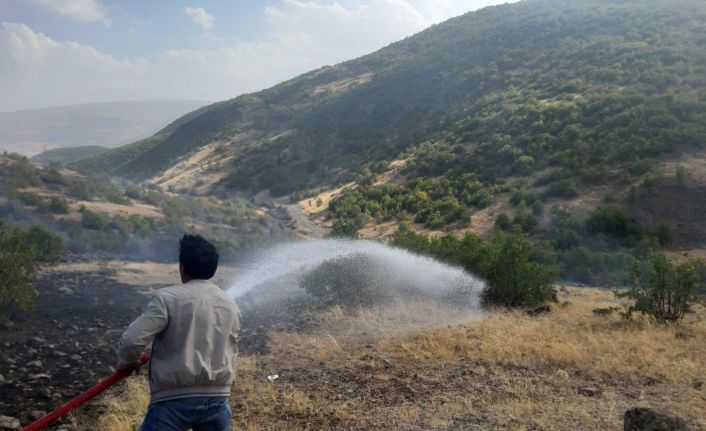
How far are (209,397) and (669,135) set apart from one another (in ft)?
A: 98.4

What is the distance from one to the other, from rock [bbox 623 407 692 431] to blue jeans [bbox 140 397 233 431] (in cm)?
360

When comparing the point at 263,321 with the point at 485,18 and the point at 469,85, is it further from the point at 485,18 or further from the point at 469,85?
the point at 485,18

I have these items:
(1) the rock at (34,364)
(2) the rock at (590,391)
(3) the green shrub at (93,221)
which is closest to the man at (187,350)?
(2) the rock at (590,391)

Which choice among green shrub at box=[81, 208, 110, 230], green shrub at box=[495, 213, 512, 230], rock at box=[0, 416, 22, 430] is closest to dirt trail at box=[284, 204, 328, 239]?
green shrub at box=[495, 213, 512, 230]

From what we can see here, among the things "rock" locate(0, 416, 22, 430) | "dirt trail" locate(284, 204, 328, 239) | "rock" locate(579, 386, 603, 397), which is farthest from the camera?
"dirt trail" locate(284, 204, 328, 239)

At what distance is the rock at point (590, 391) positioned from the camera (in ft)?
19.7

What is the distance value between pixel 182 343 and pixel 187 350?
0.05 metres

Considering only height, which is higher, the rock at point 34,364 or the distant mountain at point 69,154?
the distant mountain at point 69,154

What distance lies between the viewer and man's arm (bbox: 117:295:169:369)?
288 centimetres

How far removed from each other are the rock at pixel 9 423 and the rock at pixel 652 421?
Result: 6501mm

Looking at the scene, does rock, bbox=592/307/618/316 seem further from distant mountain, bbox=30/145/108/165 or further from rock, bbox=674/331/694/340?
distant mountain, bbox=30/145/108/165

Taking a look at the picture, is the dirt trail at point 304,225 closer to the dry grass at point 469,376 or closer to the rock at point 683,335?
the dry grass at point 469,376

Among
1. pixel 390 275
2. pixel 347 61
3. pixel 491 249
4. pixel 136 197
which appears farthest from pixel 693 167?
pixel 347 61

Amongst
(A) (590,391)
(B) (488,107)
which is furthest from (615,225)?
(B) (488,107)
